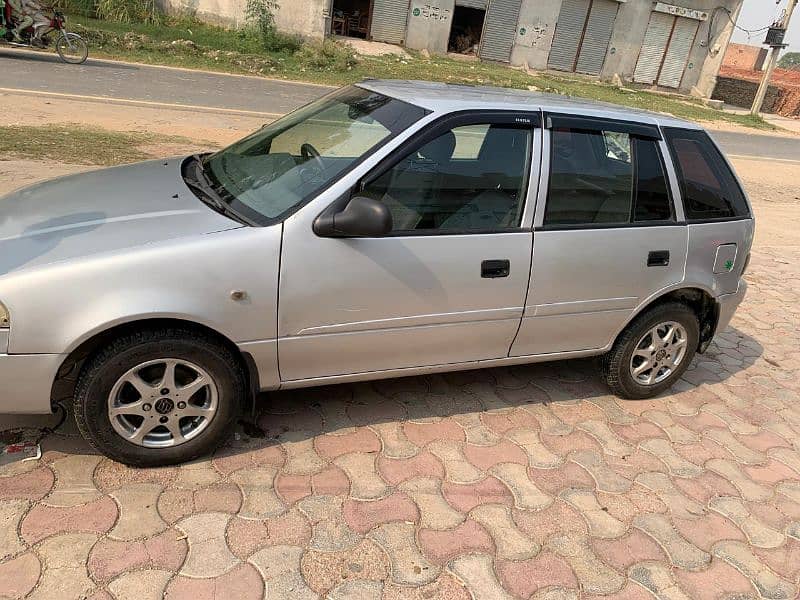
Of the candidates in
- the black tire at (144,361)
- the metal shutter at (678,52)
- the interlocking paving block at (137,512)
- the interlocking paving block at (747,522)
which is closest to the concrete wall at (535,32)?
the metal shutter at (678,52)

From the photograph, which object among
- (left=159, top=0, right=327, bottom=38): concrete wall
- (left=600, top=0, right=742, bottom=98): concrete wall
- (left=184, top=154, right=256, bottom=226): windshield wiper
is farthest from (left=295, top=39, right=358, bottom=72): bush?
(left=184, top=154, right=256, bottom=226): windshield wiper

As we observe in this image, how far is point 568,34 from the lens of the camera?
29375 mm

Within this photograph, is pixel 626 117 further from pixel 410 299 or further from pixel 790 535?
pixel 790 535

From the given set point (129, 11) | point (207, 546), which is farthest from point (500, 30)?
point (207, 546)

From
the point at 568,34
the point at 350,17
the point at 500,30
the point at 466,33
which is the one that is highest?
the point at 568,34

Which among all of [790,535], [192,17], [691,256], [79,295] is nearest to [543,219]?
[691,256]

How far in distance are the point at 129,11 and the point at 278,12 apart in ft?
17.8

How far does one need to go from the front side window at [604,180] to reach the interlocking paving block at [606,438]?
1.20m

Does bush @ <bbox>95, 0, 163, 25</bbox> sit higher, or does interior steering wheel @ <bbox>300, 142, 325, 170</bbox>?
interior steering wheel @ <bbox>300, 142, 325, 170</bbox>

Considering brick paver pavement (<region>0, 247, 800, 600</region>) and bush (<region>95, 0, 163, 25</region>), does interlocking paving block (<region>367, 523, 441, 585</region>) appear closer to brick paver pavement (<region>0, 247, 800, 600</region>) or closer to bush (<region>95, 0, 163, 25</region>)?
brick paver pavement (<region>0, 247, 800, 600</region>)

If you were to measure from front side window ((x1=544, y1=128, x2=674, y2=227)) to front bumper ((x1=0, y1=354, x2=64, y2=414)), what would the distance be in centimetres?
245

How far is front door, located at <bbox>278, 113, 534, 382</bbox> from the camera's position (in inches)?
116

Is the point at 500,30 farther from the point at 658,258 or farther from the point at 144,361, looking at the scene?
the point at 144,361

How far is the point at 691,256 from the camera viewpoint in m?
3.86
